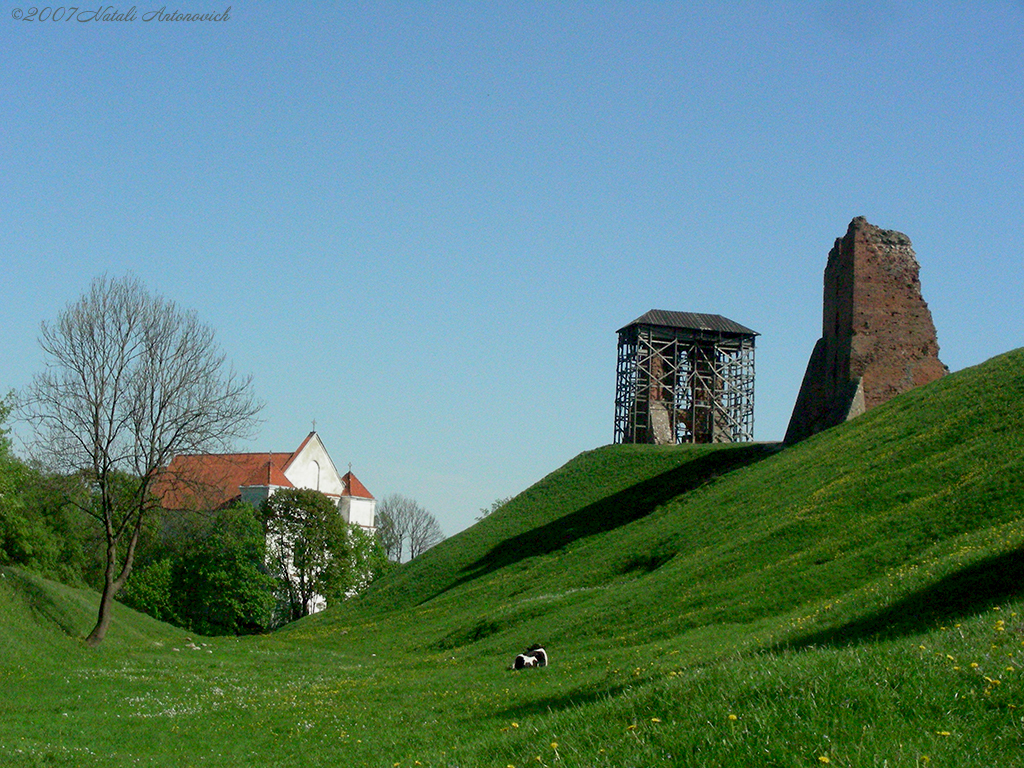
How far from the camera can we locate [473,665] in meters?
23.3

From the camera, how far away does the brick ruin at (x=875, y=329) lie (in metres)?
44.3

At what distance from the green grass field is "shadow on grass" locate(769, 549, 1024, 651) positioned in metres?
0.06

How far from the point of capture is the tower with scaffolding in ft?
257

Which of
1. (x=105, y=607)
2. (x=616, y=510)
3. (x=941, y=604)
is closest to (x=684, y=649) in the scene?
(x=941, y=604)

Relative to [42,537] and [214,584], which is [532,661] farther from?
[214,584]

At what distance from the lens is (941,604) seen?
13953 millimetres

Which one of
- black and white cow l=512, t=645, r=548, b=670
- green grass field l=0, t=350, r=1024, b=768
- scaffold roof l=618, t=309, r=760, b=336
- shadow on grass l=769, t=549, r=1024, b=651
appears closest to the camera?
green grass field l=0, t=350, r=1024, b=768

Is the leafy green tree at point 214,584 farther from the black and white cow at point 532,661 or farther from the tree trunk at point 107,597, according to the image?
the black and white cow at point 532,661

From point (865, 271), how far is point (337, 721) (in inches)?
1448

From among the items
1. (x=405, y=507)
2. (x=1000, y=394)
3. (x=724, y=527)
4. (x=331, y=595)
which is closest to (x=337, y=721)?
(x=724, y=527)

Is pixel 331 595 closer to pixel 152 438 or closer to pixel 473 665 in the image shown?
pixel 152 438

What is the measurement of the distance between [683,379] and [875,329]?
36.2m

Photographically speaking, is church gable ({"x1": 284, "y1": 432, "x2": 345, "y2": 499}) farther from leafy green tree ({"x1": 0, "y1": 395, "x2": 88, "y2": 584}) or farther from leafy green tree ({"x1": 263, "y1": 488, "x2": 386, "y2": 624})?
leafy green tree ({"x1": 0, "y1": 395, "x2": 88, "y2": 584})

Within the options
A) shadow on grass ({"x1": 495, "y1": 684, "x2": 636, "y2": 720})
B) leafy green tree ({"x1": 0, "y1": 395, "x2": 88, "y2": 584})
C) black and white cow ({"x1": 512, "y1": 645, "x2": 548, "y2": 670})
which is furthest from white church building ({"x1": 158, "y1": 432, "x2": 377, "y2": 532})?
shadow on grass ({"x1": 495, "y1": 684, "x2": 636, "y2": 720})
